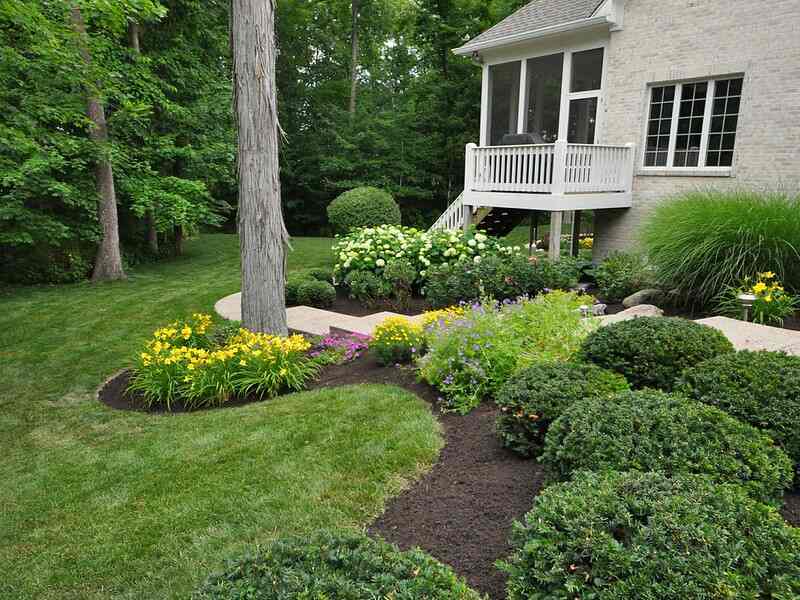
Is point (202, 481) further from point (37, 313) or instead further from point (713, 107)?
point (713, 107)

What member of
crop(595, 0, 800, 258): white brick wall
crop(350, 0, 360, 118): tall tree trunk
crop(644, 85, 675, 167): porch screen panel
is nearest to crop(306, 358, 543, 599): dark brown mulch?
crop(595, 0, 800, 258): white brick wall

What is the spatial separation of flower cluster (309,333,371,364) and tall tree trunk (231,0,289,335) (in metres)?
0.47

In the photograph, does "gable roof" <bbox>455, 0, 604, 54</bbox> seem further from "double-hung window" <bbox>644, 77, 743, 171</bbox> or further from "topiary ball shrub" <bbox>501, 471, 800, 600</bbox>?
"topiary ball shrub" <bbox>501, 471, 800, 600</bbox>

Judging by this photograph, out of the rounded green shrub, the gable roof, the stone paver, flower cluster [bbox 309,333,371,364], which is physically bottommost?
flower cluster [bbox 309,333,371,364]

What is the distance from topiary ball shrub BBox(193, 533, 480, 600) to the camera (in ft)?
5.63

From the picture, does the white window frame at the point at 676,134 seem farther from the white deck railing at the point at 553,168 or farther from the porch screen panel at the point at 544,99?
the porch screen panel at the point at 544,99

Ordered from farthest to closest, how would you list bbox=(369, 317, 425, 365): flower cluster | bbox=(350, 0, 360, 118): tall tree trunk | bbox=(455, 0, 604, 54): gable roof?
bbox=(350, 0, 360, 118): tall tree trunk → bbox=(455, 0, 604, 54): gable roof → bbox=(369, 317, 425, 365): flower cluster

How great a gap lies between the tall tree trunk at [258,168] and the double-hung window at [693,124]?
807cm

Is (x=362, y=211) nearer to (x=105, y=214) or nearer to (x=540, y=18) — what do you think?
(x=105, y=214)

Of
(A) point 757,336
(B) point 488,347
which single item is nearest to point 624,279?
(A) point 757,336

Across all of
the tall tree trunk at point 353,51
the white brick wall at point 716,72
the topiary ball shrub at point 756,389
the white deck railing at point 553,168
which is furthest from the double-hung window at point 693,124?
the tall tree trunk at point 353,51

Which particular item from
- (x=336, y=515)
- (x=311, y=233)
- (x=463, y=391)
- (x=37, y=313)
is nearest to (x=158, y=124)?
(x=37, y=313)

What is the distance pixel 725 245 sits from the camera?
7.53m

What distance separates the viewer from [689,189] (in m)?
10.5
